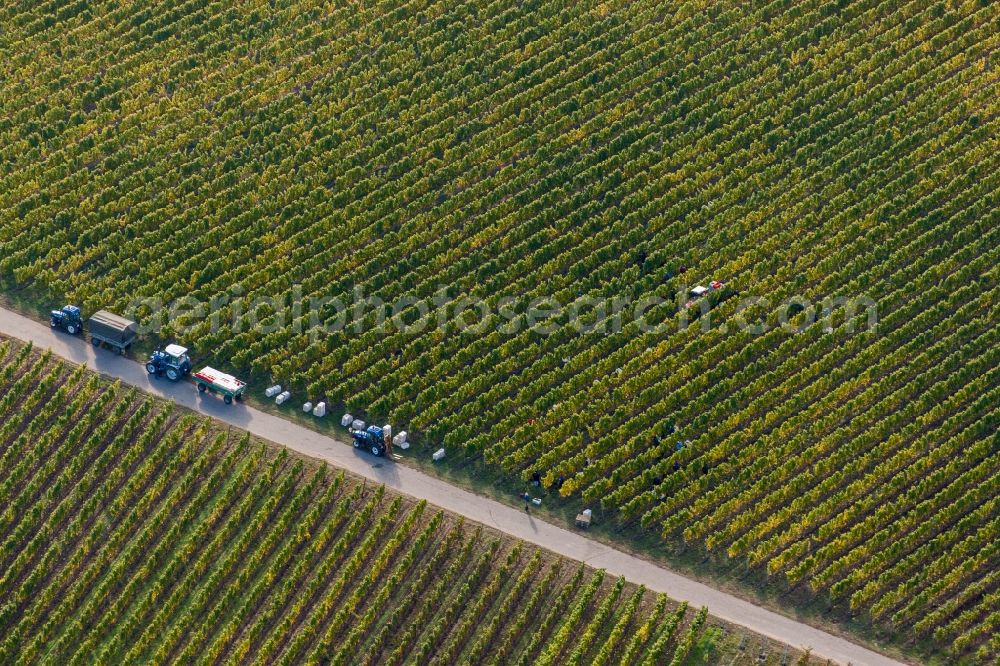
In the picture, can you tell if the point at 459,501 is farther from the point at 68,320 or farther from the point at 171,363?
the point at 68,320

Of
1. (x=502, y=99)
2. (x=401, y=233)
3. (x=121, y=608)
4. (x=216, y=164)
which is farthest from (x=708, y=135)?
(x=121, y=608)

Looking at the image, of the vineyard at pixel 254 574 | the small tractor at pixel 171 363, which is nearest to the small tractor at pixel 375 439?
the vineyard at pixel 254 574

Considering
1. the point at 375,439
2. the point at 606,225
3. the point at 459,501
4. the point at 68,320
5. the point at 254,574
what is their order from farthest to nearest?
1. the point at 606,225
2. the point at 68,320
3. the point at 375,439
4. the point at 459,501
5. the point at 254,574

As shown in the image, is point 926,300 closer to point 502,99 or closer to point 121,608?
point 502,99

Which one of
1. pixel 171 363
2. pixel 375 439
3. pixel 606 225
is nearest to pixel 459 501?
pixel 375 439

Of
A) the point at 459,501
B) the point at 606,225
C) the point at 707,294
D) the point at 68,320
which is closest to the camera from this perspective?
the point at 459,501

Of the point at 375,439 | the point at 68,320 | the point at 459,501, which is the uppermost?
the point at 68,320

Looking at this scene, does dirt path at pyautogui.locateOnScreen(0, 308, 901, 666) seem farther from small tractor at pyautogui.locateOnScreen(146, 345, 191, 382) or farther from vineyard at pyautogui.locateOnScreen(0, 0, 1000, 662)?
vineyard at pyautogui.locateOnScreen(0, 0, 1000, 662)

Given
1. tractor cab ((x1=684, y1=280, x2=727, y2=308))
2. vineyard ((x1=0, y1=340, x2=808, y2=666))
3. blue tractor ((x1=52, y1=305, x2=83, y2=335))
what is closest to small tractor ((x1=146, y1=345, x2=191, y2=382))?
vineyard ((x1=0, y1=340, x2=808, y2=666))
